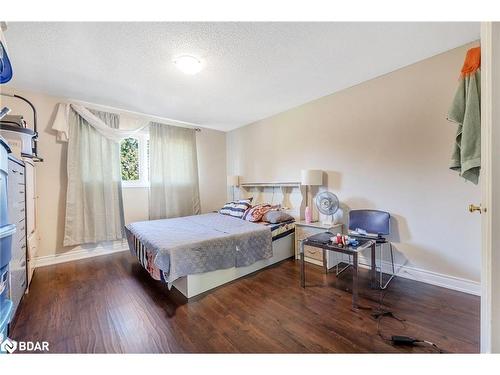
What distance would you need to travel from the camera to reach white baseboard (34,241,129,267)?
296cm

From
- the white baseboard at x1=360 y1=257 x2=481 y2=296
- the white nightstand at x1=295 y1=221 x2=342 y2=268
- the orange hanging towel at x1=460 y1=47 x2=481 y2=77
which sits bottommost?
the white baseboard at x1=360 y1=257 x2=481 y2=296

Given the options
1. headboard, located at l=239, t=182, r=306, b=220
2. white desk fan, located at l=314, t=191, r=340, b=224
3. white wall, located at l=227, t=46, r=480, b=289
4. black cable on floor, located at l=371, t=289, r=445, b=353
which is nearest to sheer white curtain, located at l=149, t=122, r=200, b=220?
headboard, located at l=239, t=182, r=306, b=220

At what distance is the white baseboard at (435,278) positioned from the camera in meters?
Answer: 2.01

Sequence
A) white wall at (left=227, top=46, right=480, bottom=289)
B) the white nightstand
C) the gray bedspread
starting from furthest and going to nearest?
the white nightstand
white wall at (left=227, top=46, right=480, bottom=289)
the gray bedspread

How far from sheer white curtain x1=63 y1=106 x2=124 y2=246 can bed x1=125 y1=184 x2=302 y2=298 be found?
0.65 metres

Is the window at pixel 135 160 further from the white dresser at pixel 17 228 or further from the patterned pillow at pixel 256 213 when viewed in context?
the patterned pillow at pixel 256 213

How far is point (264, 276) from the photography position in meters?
2.51

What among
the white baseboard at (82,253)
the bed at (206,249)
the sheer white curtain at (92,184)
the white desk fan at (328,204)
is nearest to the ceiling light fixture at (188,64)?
the bed at (206,249)

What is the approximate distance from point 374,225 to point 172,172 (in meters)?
3.36

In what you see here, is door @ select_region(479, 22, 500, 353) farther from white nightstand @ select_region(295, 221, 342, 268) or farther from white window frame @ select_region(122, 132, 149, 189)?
white window frame @ select_region(122, 132, 149, 189)

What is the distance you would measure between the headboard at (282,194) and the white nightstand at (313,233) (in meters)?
0.38
